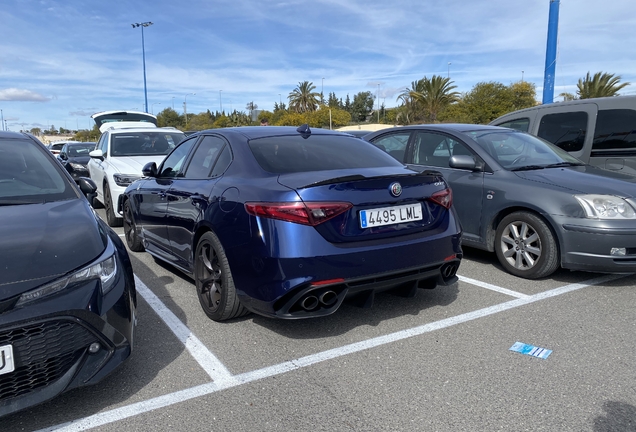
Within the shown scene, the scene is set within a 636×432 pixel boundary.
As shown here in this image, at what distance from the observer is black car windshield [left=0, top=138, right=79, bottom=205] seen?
3.45m

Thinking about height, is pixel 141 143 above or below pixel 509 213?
above

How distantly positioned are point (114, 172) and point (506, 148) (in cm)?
582

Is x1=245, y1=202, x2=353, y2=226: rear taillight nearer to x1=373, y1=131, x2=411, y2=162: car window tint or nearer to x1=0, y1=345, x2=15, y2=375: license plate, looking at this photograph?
x1=0, y1=345, x2=15, y2=375: license plate

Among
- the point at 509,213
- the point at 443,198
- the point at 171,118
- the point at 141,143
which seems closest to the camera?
the point at 443,198

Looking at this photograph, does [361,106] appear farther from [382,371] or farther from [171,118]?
[382,371]

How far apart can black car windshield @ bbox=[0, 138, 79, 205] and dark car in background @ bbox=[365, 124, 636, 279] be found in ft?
12.2

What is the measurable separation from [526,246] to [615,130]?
2.71 m

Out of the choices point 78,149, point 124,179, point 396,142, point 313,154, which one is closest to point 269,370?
point 313,154

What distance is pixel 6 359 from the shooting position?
90.0 inches

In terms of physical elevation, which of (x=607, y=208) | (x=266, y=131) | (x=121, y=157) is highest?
(x=266, y=131)

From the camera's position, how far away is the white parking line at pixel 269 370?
256 centimetres

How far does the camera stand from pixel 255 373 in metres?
3.03

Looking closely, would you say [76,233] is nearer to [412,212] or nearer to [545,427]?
[412,212]

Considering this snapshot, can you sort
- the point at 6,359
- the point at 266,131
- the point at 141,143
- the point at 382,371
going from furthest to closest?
the point at 141,143
the point at 266,131
the point at 382,371
the point at 6,359
